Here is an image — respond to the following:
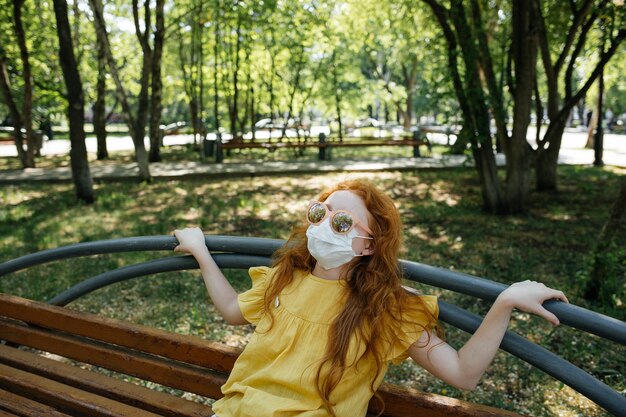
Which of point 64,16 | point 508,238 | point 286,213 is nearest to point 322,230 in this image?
point 508,238

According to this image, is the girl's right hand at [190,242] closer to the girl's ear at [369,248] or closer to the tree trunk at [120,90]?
the girl's ear at [369,248]

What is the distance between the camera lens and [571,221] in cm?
778

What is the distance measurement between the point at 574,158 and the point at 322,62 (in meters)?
8.50

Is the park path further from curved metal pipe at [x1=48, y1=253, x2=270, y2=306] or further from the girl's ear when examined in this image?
the girl's ear

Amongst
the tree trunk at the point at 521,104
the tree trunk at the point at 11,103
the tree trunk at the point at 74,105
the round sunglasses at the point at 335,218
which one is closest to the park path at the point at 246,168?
the tree trunk at the point at 11,103

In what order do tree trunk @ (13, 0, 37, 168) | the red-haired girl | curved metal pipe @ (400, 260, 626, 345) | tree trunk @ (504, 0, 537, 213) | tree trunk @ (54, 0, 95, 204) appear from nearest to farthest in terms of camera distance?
1. curved metal pipe @ (400, 260, 626, 345)
2. the red-haired girl
3. tree trunk @ (504, 0, 537, 213)
4. tree trunk @ (54, 0, 95, 204)
5. tree trunk @ (13, 0, 37, 168)

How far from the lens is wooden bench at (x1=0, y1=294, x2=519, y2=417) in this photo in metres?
2.04

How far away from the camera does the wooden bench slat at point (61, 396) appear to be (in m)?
2.04

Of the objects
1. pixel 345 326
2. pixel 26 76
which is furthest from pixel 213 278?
pixel 26 76

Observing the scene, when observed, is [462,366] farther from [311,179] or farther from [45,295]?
[311,179]

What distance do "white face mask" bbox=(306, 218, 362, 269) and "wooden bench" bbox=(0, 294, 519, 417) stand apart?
0.46 metres

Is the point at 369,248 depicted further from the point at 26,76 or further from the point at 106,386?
the point at 26,76

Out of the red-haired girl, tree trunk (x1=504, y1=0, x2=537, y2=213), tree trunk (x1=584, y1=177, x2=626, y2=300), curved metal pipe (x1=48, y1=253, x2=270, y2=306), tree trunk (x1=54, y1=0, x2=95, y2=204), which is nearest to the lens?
the red-haired girl

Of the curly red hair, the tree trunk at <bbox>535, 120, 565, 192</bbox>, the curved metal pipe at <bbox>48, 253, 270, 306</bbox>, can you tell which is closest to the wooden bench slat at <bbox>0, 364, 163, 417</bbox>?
the curved metal pipe at <bbox>48, 253, 270, 306</bbox>
